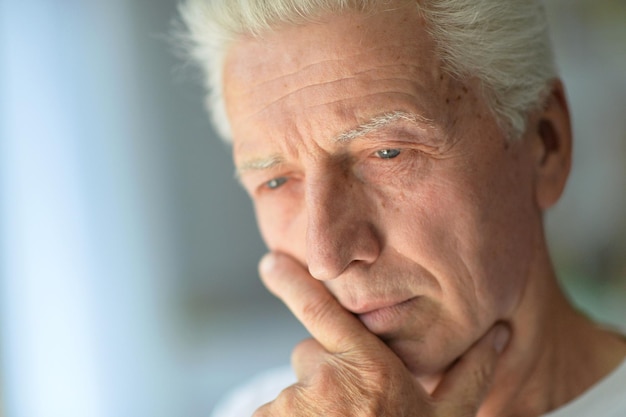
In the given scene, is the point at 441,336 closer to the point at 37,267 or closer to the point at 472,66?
the point at 472,66

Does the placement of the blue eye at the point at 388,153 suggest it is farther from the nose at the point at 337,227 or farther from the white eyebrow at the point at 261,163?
the white eyebrow at the point at 261,163

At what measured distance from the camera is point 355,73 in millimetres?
1258

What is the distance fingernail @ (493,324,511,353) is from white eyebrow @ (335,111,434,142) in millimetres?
474

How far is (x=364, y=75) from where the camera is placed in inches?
49.5

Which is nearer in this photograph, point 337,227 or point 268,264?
point 337,227

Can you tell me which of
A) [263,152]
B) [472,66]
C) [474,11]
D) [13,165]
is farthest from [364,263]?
[13,165]

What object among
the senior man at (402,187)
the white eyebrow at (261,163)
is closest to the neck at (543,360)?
the senior man at (402,187)

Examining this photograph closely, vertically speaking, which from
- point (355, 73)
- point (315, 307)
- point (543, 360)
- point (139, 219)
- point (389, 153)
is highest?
point (139, 219)

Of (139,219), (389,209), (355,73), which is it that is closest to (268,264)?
(389,209)

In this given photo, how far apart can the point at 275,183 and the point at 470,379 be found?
588 millimetres

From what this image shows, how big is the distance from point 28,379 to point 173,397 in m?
0.73

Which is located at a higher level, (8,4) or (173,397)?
(8,4)

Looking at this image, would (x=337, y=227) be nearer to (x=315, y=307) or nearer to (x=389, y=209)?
(x=389, y=209)

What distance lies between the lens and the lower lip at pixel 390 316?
130 cm
